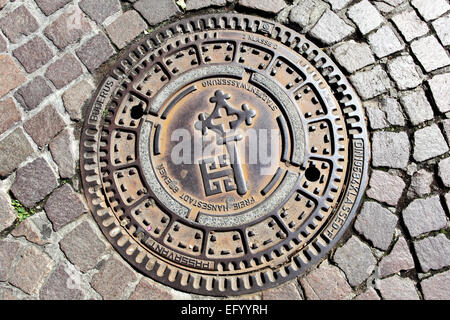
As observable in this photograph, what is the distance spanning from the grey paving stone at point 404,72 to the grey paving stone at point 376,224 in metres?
0.95

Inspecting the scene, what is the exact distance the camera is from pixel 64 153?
295 centimetres

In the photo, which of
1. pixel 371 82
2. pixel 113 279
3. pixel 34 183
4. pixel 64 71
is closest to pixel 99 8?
pixel 64 71

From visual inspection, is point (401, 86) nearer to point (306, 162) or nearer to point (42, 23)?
point (306, 162)

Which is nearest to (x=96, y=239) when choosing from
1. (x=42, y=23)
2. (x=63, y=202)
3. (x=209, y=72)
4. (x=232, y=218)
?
(x=63, y=202)

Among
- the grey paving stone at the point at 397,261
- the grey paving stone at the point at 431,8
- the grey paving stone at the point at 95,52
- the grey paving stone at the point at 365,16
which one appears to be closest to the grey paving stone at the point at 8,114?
the grey paving stone at the point at 95,52

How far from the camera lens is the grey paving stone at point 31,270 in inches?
107

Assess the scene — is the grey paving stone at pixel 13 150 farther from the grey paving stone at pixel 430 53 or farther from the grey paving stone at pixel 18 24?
the grey paving stone at pixel 430 53

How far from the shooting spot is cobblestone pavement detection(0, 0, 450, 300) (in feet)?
9.01

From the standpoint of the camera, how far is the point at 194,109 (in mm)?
2965

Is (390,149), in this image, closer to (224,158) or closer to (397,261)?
(397,261)

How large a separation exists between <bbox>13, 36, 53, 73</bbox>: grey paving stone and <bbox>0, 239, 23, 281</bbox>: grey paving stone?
49.8 inches

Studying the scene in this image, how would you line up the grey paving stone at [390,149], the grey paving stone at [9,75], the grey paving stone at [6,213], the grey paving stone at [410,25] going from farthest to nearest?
the grey paving stone at [410,25], the grey paving stone at [9,75], the grey paving stone at [390,149], the grey paving stone at [6,213]

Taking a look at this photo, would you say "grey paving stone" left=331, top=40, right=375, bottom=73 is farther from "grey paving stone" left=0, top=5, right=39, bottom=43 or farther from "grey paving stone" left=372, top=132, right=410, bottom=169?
"grey paving stone" left=0, top=5, right=39, bottom=43

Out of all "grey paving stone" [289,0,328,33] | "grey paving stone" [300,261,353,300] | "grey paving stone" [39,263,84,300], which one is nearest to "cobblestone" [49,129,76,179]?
"grey paving stone" [39,263,84,300]
